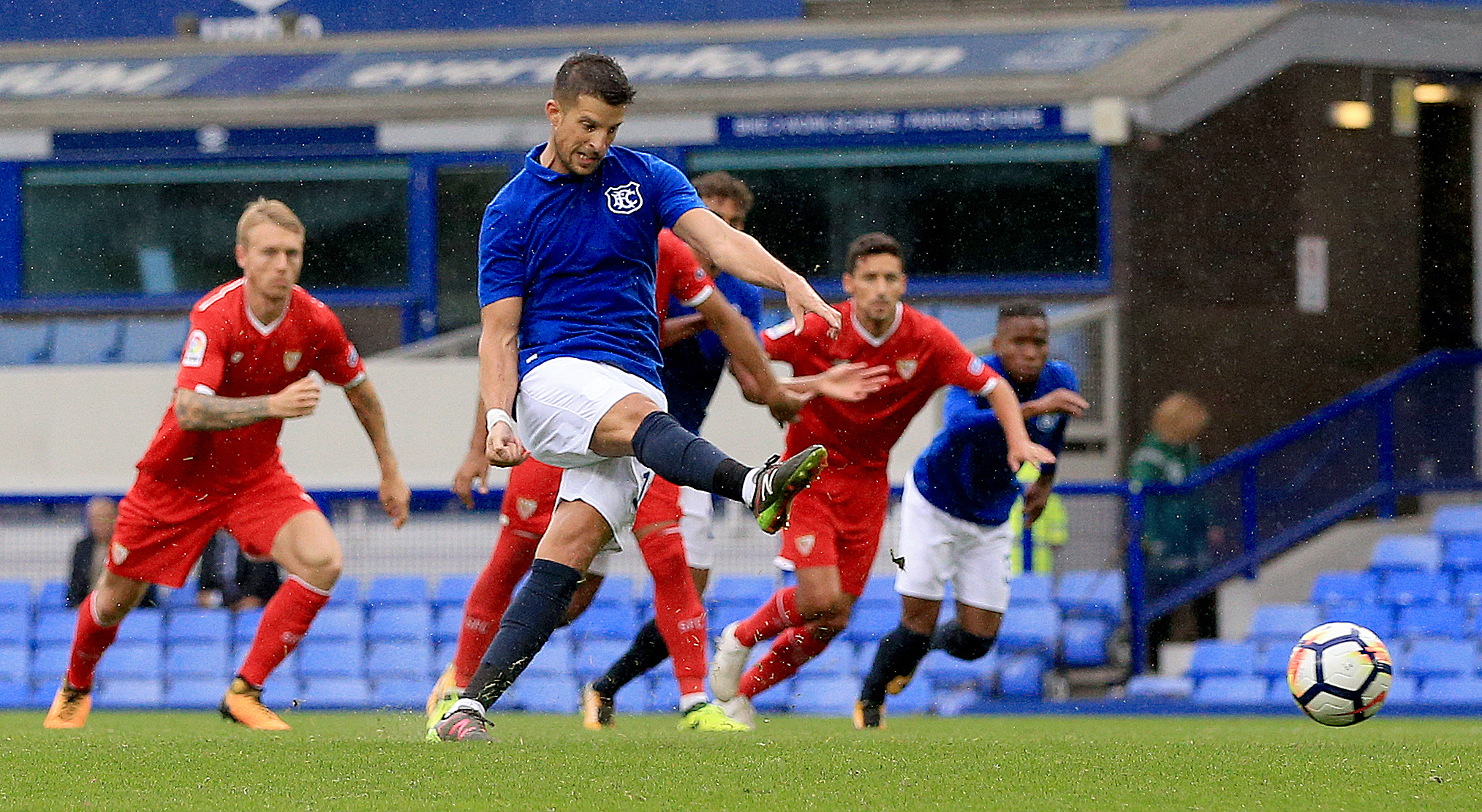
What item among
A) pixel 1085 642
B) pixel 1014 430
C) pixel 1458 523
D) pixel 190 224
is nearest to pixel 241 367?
pixel 1014 430

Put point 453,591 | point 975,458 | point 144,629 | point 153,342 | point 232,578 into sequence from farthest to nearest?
point 153,342 < point 232,578 < point 144,629 < point 453,591 < point 975,458

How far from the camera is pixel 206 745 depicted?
6488 mm

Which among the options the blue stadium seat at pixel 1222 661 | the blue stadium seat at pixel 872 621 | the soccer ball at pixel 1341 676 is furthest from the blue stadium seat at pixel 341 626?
the soccer ball at pixel 1341 676

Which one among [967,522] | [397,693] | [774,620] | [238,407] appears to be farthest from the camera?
[397,693]

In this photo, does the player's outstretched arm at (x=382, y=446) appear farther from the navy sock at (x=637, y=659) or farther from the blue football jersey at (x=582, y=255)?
the blue football jersey at (x=582, y=255)

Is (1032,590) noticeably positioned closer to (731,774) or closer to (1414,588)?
(1414,588)

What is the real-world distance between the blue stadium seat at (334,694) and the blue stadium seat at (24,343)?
17.0 ft

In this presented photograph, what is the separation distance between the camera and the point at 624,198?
6340 mm

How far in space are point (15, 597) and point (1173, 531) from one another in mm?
8445

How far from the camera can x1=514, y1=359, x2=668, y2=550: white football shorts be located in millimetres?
6125

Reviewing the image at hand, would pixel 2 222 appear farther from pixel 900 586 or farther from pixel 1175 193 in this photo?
pixel 900 586

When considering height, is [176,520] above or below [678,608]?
above

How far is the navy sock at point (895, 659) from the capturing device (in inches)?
365

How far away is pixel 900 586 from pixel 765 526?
11.8ft
